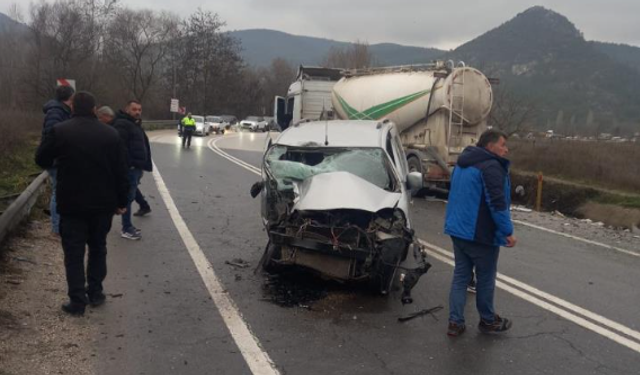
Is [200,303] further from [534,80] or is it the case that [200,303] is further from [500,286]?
[534,80]

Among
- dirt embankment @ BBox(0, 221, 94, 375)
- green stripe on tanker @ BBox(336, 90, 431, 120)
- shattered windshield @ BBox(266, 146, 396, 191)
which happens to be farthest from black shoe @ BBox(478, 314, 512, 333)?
green stripe on tanker @ BBox(336, 90, 431, 120)

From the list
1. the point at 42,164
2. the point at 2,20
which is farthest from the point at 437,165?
the point at 2,20

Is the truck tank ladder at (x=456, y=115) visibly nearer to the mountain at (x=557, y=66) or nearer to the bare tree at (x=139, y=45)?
the bare tree at (x=139, y=45)

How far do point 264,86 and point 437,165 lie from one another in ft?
279

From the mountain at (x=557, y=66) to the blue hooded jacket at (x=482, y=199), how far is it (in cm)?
6704

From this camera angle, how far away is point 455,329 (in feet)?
15.1

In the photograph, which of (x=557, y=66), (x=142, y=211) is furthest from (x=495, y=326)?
(x=557, y=66)

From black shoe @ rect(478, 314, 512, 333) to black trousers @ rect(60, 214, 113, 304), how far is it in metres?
3.35

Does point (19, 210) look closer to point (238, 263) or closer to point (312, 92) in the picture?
point (238, 263)

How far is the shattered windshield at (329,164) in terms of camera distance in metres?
6.09

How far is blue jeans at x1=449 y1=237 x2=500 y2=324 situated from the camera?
455cm

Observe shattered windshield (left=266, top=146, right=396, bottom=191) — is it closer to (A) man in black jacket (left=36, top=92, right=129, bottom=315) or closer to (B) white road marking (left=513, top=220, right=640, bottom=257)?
(A) man in black jacket (left=36, top=92, right=129, bottom=315)

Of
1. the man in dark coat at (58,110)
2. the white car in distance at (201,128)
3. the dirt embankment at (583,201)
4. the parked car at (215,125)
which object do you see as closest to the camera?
the man in dark coat at (58,110)

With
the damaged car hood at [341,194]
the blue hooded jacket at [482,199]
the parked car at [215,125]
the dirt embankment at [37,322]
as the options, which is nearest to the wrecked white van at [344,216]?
the damaged car hood at [341,194]
